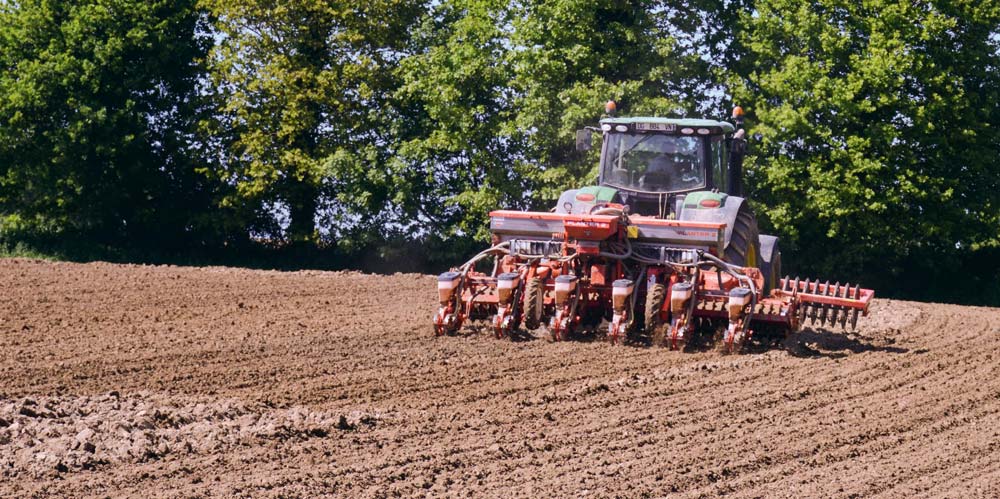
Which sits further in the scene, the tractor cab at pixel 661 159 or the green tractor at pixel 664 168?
the tractor cab at pixel 661 159

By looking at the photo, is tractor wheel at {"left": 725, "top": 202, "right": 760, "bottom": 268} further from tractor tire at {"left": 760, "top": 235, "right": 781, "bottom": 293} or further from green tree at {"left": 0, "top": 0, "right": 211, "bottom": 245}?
green tree at {"left": 0, "top": 0, "right": 211, "bottom": 245}

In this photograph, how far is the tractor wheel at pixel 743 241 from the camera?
490 inches

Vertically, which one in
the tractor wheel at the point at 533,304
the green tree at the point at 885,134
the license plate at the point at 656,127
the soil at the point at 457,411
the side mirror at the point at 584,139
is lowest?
the soil at the point at 457,411

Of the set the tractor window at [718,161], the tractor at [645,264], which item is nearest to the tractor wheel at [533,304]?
the tractor at [645,264]

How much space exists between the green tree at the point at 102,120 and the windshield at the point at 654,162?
17416 mm

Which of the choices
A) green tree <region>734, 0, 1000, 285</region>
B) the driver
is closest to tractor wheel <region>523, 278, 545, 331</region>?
the driver

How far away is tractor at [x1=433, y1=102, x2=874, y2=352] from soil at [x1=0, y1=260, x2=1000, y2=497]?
36cm

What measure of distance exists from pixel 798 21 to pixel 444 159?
792 cm

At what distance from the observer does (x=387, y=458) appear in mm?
7219

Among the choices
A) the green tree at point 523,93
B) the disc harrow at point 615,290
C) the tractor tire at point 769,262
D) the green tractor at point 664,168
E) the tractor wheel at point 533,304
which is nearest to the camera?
the disc harrow at point 615,290

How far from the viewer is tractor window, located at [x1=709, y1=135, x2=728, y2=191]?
13102 mm

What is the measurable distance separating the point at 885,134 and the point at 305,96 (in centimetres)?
1229

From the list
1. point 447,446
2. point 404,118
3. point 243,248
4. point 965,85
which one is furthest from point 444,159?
point 447,446

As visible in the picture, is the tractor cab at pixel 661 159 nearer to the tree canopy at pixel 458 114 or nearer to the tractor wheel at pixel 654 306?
the tractor wheel at pixel 654 306
